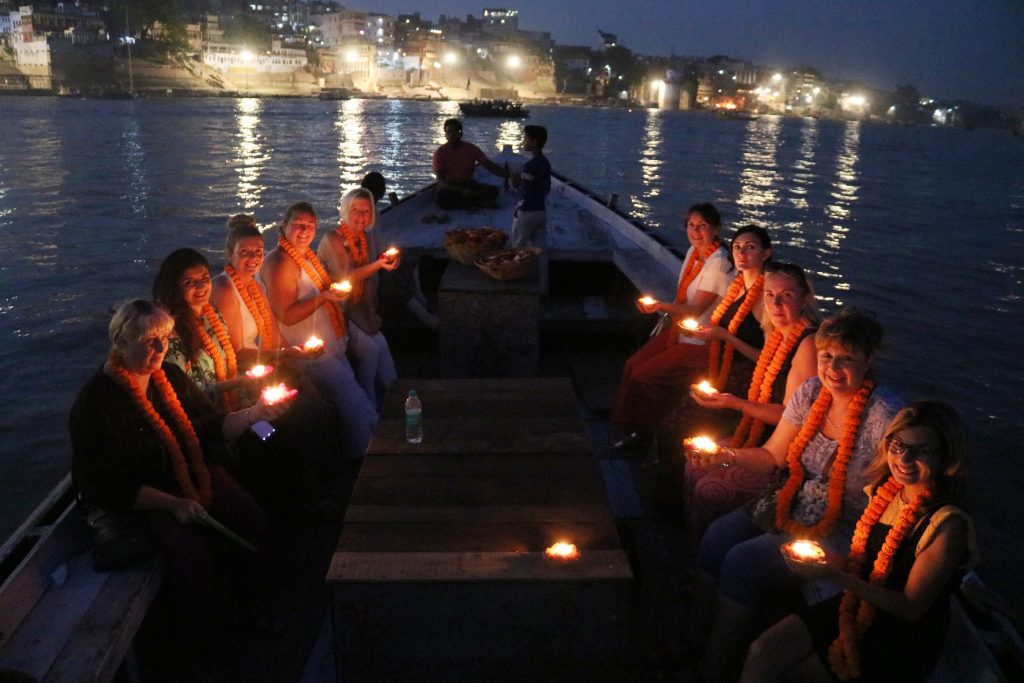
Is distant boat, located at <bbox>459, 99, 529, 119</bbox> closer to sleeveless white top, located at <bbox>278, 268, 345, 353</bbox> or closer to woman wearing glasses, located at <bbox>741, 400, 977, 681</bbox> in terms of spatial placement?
sleeveless white top, located at <bbox>278, 268, 345, 353</bbox>

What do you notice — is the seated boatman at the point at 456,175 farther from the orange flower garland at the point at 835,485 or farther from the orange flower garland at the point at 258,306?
the orange flower garland at the point at 835,485

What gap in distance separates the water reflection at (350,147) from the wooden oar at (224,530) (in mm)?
31207

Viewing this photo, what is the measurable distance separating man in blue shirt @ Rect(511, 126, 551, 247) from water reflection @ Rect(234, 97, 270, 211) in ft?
76.0

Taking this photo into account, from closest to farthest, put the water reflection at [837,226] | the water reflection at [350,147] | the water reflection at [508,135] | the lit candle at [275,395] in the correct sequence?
the lit candle at [275,395] < the water reflection at [837,226] < the water reflection at [350,147] < the water reflection at [508,135]

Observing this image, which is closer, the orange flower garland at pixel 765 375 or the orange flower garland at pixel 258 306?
the orange flower garland at pixel 765 375

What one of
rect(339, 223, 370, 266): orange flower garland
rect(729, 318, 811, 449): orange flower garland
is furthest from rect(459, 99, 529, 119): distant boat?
rect(729, 318, 811, 449): orange flower garland

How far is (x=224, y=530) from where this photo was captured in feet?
10.2

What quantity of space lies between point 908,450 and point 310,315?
354 cm

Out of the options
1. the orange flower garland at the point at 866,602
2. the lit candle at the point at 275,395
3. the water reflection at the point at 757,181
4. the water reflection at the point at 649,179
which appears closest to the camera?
the orange flower garland at the point at 866,602

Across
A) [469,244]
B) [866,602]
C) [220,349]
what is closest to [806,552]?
[866,602]

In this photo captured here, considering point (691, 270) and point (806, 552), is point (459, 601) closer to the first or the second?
point (806, 552)

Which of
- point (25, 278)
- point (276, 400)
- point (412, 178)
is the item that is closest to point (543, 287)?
point (276, 400)

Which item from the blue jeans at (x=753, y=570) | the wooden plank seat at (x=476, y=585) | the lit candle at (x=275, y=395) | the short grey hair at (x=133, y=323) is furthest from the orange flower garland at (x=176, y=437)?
the blue jeans at (x=753, y=570)

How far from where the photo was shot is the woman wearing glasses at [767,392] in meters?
3.44
